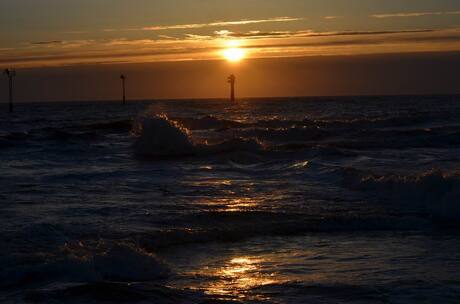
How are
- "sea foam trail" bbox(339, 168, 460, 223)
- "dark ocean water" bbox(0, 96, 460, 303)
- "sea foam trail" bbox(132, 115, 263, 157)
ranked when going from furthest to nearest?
"sea foam trail" bbox(132, 115, 263, 157), "sea foam trail" bbox(339, 168, 460, 223), "dark ocean water" bbox(0, 96, 460, 303)

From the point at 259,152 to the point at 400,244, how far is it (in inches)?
617

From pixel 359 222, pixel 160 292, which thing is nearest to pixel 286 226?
pixel 359 222

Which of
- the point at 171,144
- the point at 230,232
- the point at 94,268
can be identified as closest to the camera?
the point at 94,268

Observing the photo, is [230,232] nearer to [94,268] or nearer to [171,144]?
[94,268]

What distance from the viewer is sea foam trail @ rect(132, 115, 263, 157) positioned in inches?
1083

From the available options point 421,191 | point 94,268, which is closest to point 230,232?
point 94,268

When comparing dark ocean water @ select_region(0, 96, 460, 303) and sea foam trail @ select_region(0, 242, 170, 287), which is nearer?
dark ocean water @ select_region(0, 96, 460, 303)

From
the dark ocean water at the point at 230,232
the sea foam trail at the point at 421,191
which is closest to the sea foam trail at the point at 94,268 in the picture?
the dark ocean water at the point at 230,232

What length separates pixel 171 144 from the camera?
28938 mm

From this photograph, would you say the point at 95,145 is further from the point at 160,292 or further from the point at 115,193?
the point at 160,292

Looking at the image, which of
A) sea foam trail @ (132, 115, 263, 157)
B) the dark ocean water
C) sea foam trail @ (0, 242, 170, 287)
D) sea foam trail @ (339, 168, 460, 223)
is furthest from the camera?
sea foam trail @ (132, 115, 263, 157)

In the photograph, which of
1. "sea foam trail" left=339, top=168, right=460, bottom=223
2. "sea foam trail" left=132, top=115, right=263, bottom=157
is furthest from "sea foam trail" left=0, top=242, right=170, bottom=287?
"sea foam trail" left=132, top=115, right=263, bottom=157

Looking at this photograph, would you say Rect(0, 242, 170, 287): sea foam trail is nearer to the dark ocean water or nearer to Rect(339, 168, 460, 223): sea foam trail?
the dark ocean water

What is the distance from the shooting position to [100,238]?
10.3 m
